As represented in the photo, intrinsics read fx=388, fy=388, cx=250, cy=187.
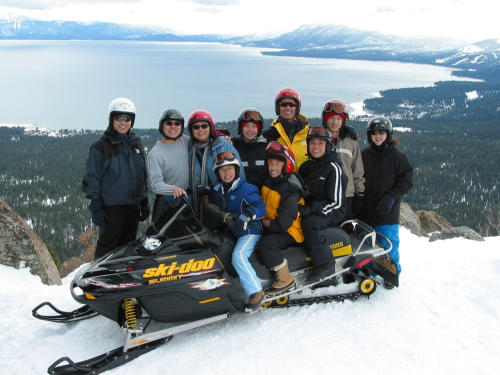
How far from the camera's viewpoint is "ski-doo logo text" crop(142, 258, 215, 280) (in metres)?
3.11

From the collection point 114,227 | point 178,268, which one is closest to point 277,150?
point 178,268

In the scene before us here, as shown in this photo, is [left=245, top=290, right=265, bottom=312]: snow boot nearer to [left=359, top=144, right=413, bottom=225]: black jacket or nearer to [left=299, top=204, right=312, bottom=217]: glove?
[left=299, top=204, right=312, bottom=217]: glove

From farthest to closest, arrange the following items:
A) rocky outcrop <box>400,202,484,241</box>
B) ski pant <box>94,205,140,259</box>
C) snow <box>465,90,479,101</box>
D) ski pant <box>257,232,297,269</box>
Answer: snow <box>465,90,479,101</box>
rocky outcrop <box>400,202,484,241</box>
ski pant <box>94,205,140,259</box>
ski pant <box>257,232,297,269</box>

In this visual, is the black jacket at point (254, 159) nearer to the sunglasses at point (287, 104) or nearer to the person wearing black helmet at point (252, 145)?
the person wearing black helmet at point (252, 145)

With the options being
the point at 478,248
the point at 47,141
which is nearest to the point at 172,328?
the point at 478,248

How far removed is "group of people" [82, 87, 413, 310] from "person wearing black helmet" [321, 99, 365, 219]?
0.01 m

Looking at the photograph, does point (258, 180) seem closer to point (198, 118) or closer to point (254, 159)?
point (254, 159)

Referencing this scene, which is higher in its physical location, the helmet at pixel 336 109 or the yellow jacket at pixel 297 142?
the helmet at pixel 336 109

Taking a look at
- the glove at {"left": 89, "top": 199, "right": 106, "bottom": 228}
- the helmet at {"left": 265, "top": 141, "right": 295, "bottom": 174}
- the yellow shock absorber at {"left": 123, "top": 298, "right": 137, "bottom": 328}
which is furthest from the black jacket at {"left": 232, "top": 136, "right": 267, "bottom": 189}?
the yellow shock absorber at {"left": 123, "top": 298, "right": 137, "bottom": 328}

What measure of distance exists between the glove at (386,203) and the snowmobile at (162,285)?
1228 mm

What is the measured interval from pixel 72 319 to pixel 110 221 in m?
0.99

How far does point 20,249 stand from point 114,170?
6.96 ft

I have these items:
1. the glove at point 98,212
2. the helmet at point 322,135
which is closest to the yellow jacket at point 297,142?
the helmet at point 322,135

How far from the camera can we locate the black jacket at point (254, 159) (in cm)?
404
